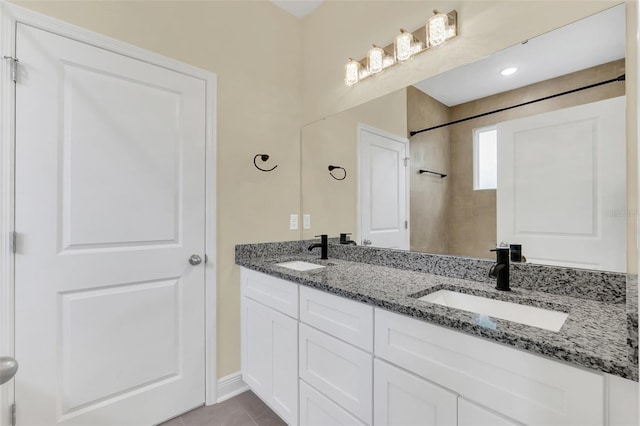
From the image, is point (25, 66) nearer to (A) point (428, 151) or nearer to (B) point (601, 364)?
(A) point (428, 151)

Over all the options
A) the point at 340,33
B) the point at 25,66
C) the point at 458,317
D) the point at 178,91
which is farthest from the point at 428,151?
the point at 25,66

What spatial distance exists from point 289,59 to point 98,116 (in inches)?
55.7

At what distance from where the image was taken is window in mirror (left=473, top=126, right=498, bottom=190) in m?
1.34

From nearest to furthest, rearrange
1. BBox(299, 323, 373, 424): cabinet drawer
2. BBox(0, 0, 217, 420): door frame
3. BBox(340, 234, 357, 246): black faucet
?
BBox(299, 323, 373, 424): cabinet drawer < BBox(0, 0, 217, 420): door frame < BBox(340, 234, 357, 246): black faucet

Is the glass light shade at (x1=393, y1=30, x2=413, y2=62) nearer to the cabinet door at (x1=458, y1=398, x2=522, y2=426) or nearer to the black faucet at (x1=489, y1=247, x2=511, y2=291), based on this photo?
the black faucet at (x1=489, y1=247, x2=511, y2=291)

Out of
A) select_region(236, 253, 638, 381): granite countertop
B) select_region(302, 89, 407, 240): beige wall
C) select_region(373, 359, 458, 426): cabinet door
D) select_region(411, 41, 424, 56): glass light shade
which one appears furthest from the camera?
select_region(302, 89, 407, 240): beige wall

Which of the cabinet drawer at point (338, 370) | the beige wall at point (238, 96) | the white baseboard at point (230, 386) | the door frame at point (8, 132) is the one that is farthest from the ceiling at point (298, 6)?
the white baseboard at point (230, 386)

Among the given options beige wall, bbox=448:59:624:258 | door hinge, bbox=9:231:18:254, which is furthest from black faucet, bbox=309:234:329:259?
door hinge, bbox=9:231:18:254

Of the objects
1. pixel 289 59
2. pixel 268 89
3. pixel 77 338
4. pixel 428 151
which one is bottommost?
pixel 77 338

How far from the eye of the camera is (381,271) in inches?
64.1

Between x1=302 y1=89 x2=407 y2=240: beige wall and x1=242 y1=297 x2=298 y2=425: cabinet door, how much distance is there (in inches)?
30.1

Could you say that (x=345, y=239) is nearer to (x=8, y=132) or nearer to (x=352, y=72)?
(x=352, y=72)

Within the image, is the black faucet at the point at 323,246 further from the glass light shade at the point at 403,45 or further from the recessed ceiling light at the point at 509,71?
the recessed ceiling light at the point at 509,71

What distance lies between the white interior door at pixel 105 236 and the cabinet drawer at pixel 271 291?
29cm
